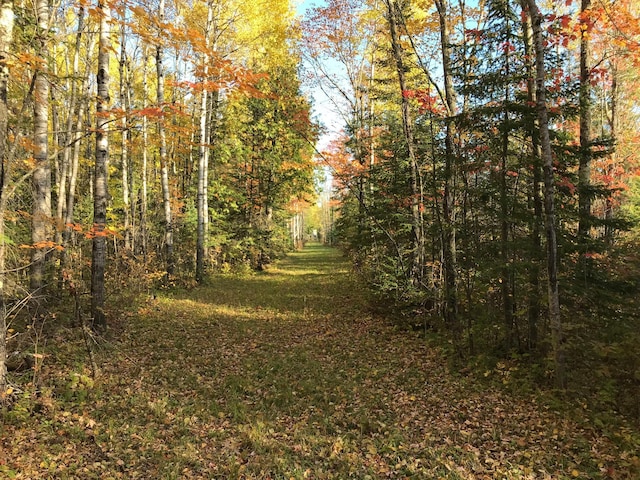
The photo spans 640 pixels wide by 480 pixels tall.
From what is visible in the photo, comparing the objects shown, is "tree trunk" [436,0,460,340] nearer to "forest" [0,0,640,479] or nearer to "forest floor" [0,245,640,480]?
"forest" [0,0,640,479]

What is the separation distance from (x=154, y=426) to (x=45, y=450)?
1.15m

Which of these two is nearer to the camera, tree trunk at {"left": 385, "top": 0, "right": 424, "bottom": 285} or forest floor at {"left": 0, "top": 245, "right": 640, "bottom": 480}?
forest floor at {"left": 0, "top": 245, "right": 640, "bottom": 480}

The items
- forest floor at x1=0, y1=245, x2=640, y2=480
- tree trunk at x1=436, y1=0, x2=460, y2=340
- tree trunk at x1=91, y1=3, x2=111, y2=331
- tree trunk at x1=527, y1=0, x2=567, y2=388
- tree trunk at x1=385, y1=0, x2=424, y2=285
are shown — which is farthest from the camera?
tree trunk at x1=385, y1=0, x2=424, y2=285

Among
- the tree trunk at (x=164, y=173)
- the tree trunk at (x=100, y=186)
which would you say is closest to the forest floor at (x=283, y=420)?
the tree trunk at (x=100, y=186)

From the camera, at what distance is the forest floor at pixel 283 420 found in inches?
162

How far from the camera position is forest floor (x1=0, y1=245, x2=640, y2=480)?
4.12 m

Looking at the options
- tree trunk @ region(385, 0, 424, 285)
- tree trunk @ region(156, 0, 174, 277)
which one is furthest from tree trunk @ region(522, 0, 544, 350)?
tree trunk @ region(156, 0, 174, 277)

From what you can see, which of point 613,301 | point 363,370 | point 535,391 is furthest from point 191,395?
point 613,301

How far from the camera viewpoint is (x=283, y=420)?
527cm

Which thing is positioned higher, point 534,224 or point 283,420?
point 534,224

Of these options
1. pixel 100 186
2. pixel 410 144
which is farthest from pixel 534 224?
pixel 100 186

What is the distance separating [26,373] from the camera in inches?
204

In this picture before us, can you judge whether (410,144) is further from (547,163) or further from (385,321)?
(385,321)

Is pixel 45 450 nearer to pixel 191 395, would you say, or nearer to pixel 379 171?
pixel 191 395
